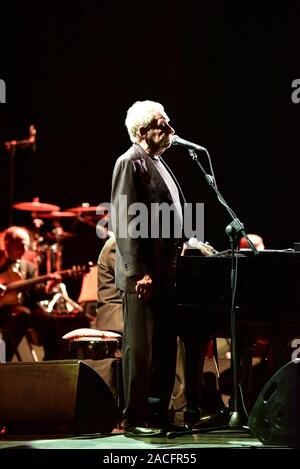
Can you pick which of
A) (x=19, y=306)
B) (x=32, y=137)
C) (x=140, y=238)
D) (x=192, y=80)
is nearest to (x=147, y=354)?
(x=140, y=238)

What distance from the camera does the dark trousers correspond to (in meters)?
4.04

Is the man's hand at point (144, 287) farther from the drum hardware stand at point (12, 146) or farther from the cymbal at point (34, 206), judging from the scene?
the cymbal at point (34, 206)

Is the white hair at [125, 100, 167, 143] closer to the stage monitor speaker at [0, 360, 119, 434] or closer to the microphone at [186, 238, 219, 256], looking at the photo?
the microphone at [186, 238, 219, 256]

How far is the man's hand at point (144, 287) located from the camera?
4.05 m

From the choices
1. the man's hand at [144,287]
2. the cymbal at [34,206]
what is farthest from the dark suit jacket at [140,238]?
the cymbal at [34,206]

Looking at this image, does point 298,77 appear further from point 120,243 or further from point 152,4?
point 120,243

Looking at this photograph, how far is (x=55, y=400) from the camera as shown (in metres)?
4.20

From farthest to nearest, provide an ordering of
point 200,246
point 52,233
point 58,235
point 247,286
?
1. point 52,233
2. point 58,235
3. point 200,246
4. point 247,286

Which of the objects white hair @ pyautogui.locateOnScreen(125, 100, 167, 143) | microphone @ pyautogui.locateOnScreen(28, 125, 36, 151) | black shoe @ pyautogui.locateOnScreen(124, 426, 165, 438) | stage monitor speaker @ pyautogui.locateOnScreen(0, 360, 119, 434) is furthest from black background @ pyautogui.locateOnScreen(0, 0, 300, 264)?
black shoe @ pyautogui.locateOnScreen(124, 426, 165, 438)

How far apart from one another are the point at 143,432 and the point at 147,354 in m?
0.44

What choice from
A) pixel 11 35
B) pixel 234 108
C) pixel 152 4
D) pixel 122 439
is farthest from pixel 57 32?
pixel 122 439

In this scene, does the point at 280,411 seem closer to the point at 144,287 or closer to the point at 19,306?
the point at 144,287

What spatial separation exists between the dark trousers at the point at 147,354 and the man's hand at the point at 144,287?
0.14ft

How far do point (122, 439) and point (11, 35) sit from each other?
717cm
